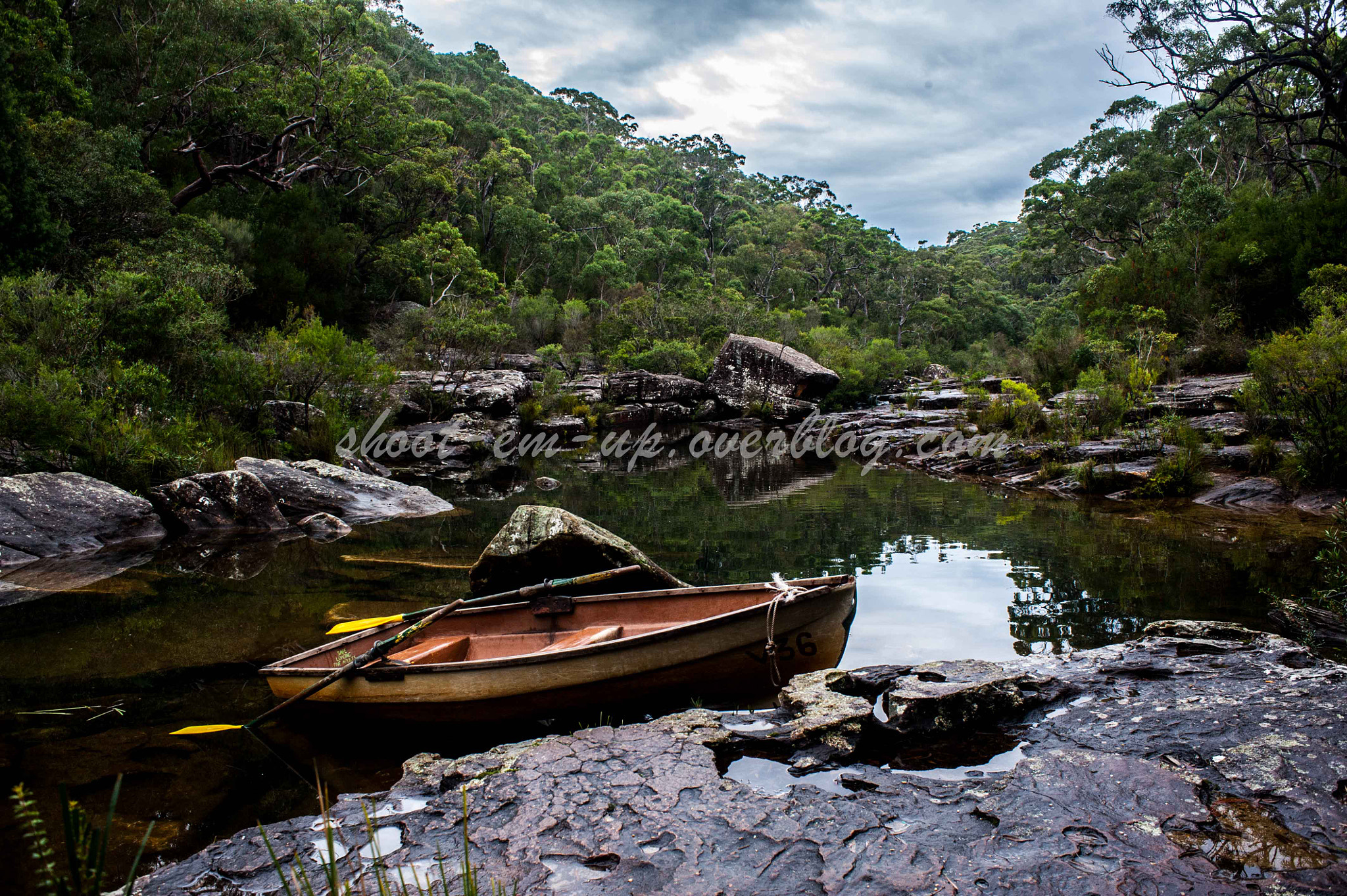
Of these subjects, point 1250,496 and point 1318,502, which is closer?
point 1318,502

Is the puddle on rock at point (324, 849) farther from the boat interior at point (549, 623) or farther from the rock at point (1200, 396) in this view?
the rock at point (1200, 396)

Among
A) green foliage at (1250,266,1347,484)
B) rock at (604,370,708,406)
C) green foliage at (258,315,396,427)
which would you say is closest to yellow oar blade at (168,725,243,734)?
green foliage at (258,315,396,427)

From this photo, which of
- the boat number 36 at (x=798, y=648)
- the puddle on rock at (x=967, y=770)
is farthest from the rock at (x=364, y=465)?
the puddle on rock at (x=967, y=770)

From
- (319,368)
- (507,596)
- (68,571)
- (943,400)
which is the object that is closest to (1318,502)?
(507,596)

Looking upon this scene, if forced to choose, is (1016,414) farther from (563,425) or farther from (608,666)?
(608,666)

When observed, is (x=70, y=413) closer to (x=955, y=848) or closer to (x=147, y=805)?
(x=147, y=805)

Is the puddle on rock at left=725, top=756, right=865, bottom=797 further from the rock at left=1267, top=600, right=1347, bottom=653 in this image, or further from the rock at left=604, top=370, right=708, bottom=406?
the rock at left=604, top=370, right=708, bottom=406

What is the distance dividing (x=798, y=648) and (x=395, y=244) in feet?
126

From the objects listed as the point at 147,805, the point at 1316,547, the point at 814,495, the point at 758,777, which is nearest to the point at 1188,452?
the point at 1316,547

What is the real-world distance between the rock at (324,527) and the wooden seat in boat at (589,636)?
308 inches

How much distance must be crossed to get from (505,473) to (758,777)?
59.8 feet

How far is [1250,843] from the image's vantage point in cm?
304

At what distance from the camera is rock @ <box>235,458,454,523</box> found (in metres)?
13.8

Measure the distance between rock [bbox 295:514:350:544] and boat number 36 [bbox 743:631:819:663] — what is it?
30.8ft
